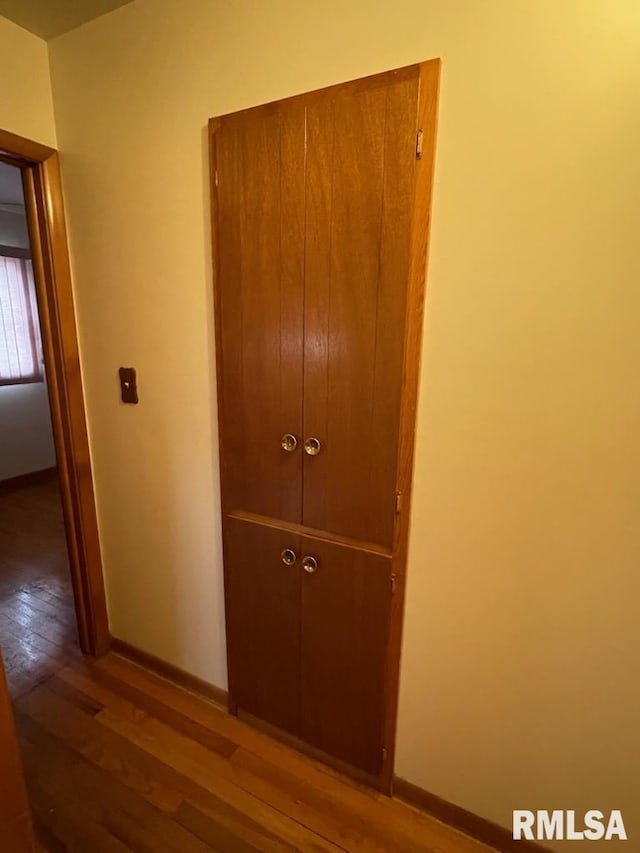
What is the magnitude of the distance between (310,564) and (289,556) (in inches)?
3.0

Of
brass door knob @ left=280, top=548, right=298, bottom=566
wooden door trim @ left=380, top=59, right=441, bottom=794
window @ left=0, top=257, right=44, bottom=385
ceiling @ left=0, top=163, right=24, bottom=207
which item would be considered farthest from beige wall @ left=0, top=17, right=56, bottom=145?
window @ left=0, top=257, right=44, bottom=385

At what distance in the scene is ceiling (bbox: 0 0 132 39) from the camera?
125cm

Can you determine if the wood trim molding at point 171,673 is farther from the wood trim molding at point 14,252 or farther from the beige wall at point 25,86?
the wood trim molding at point 14,252

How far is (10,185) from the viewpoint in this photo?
287 centimetres

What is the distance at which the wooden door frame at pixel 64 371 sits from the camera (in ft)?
4.83

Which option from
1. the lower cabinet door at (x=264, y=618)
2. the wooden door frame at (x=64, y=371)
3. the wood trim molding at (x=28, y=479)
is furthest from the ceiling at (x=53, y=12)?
the wood trim molding at (x=28, y=479)

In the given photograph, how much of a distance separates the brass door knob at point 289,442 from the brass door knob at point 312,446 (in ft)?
0.12

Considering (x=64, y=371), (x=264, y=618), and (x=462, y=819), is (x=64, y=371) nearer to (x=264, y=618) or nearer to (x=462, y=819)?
(x=264, y=618)

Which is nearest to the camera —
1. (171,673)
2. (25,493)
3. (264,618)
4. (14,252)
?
(264,618)

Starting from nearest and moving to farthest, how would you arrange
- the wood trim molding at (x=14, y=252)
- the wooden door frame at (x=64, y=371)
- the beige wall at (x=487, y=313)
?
the beige wall at (x=487, y=313), the wooden door frame at (x=64, y=371), the wood trim molding at (x=14, y=252)

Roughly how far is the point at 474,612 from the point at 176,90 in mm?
1774

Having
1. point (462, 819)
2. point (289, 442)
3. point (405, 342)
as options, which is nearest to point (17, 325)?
point (289, 442)

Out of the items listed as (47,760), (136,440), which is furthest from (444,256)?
(47,760)

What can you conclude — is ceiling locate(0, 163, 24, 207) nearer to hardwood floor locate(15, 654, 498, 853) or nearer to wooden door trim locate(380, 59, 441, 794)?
wooden door trim locate(380, 59, 441, 794)
